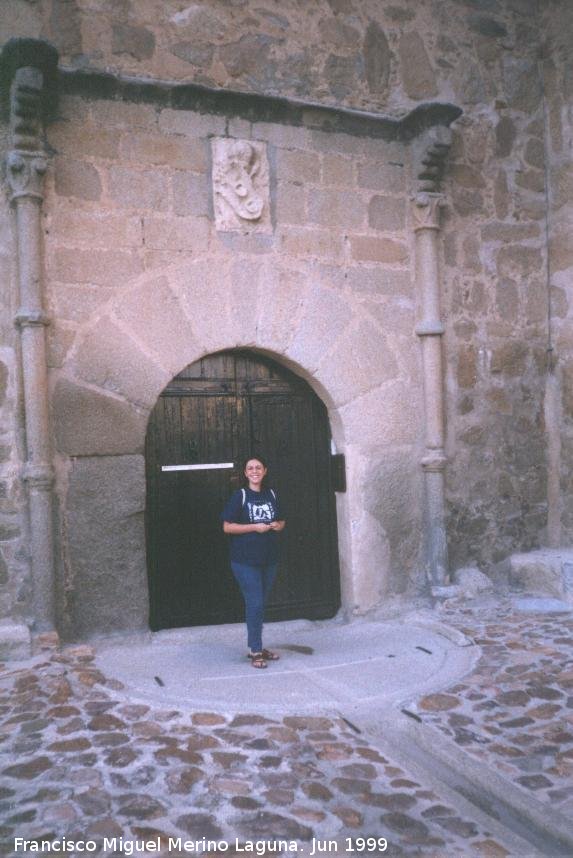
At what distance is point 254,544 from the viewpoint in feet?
13.6

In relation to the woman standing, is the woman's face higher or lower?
higher

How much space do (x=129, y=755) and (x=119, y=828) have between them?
547mm

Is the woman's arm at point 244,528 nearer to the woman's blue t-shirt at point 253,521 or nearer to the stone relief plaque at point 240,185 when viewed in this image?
the woman's blue t-shirt at point 253,521

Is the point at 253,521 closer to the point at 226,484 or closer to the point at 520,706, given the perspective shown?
the point at 226,484

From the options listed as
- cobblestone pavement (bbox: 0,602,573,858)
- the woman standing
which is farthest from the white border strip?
cobblestone pavement (bbox: 0,602,573,858)

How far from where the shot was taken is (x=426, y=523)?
5.38m

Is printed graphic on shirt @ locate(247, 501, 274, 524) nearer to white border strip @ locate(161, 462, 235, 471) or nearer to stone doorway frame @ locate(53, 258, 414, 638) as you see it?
stone doorway frame @ locate(53, 258, 414, 638)

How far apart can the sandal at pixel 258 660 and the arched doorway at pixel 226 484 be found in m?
0.93

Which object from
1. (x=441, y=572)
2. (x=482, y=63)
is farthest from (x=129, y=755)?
(x=482, y=63)

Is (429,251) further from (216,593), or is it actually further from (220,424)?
(216,593)

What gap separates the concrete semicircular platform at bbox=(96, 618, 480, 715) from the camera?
3.57 meters

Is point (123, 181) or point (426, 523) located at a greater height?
point (123, 181)

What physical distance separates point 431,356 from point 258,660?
2.45 meters

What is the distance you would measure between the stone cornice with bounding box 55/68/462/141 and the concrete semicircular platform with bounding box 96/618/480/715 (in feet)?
10.8
